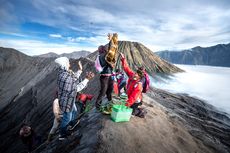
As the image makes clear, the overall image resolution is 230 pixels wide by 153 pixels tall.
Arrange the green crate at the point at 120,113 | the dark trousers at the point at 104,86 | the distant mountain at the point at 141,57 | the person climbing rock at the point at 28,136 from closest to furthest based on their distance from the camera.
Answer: the green crate at the point at 120,113 → the dark trousers at the point at 104,86 → the person climbing rock at the point at 28,136 → the distant mountain at the point at 141,57

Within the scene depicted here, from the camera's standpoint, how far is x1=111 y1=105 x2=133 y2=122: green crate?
619 centimetres

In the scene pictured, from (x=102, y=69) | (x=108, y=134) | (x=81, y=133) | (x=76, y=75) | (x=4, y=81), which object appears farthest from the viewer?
(x=4, y=81)

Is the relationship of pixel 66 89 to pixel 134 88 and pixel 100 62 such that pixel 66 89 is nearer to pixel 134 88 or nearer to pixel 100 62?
pixel 100 62

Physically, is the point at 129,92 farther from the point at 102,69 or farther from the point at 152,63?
the point at 152,63

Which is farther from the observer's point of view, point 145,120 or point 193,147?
point 145,120

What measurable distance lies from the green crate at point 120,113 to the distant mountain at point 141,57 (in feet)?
242

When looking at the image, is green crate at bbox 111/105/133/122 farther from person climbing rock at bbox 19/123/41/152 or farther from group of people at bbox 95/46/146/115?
person climbing rock at bbox 19/123/41/152

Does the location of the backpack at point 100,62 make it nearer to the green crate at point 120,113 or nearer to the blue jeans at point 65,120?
the green crate at point 120,113

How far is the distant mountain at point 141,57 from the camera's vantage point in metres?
84.3

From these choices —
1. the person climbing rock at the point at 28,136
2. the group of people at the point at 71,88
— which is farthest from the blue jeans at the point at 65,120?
the person climbing rock at the point at 28,136

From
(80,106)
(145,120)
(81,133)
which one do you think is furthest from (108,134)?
(80,106)

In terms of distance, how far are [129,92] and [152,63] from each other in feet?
277

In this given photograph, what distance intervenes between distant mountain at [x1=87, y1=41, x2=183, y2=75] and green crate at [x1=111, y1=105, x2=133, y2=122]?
242 feet

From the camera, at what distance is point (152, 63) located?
291 ft
